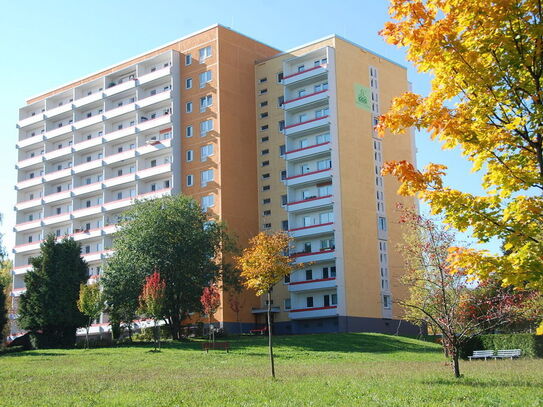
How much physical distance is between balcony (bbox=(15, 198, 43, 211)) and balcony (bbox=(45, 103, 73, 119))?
11.6 metres

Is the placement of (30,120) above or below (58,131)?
above

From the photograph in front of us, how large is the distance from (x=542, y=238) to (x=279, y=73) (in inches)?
2553

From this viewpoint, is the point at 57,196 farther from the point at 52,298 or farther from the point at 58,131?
the point at 52,298

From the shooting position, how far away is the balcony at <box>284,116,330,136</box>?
6956 cm

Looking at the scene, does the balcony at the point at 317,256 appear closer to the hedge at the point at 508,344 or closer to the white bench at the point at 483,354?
the hedge at the point at 508,344

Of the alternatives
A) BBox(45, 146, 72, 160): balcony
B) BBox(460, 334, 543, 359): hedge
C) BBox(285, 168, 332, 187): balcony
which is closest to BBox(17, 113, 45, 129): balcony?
BBox(45, 146, 72, 160): balcony

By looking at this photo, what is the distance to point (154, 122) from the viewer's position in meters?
77.8

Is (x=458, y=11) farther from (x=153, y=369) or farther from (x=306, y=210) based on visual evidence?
(x=306, y=210)

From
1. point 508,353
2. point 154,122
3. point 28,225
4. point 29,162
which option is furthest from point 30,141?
point 508,353

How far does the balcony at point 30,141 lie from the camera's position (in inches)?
3617

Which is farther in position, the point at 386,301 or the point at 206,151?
the point at 206,151

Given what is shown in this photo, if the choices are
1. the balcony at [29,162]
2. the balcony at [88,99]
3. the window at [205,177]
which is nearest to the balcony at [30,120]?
the balcony at [29,162]

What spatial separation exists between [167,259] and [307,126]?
24123 millimetres

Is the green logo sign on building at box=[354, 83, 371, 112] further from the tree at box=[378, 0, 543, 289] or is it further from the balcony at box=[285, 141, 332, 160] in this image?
the tree at box=[378, 0, 543, 289]
